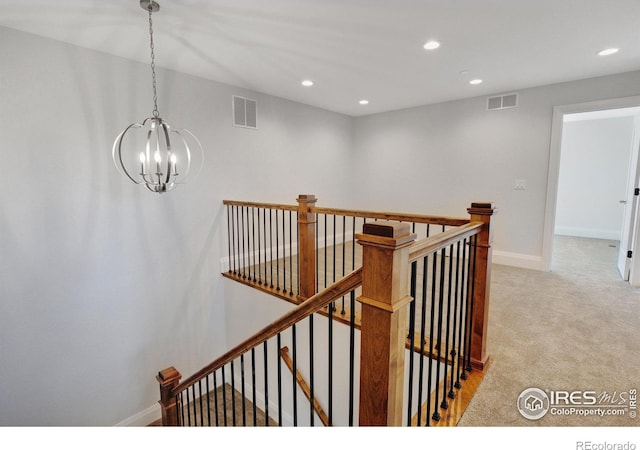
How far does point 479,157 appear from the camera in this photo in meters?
4.52

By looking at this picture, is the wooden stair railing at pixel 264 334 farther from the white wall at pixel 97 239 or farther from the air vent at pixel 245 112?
the air vent at pixel 245 112

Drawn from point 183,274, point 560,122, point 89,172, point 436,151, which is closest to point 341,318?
point 183,274

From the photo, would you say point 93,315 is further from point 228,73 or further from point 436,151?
point 436,151

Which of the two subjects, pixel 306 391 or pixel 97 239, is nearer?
pixel 97 239

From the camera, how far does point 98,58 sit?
3070 millimetres

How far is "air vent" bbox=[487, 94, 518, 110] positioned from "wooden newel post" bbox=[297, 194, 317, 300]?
3.02 m

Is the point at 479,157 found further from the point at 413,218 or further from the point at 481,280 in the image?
the point at 481,280

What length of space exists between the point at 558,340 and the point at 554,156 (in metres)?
2.54

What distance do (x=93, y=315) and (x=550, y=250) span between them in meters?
5.44

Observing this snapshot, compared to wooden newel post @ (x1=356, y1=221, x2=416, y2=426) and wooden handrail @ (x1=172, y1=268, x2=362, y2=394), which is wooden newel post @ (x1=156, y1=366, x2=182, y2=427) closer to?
wooden handrail @ (x1=172, y1=268, x2=362, y2=394)

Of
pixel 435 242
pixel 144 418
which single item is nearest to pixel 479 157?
pixel 435 242

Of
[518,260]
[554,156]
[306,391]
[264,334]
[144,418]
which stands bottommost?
[144,418]

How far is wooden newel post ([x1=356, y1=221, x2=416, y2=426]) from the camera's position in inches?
40.5

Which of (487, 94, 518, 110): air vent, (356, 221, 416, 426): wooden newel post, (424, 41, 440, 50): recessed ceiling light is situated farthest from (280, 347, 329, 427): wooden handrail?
(487, 94, 518, 110): air vent
